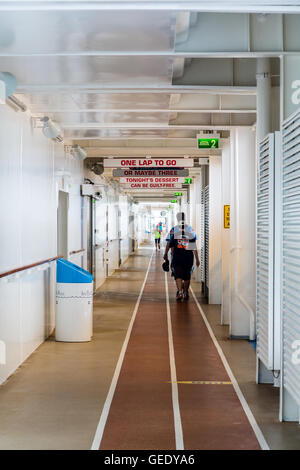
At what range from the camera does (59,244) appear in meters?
10.3

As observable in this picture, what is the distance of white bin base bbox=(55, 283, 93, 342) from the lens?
8.35 m

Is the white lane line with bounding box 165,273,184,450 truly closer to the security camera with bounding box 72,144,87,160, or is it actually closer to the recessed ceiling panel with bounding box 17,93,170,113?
the recessed ceiling panel with bounding box 17,93,170,113

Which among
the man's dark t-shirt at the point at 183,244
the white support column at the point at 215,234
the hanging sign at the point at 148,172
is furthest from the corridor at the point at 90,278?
the hanging sign at the point at 148,172

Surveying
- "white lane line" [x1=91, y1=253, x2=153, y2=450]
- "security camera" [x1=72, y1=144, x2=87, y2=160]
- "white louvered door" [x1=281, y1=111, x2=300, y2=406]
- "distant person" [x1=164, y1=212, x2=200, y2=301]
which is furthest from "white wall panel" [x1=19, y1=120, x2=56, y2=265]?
"distant person" [x1=164, y1=212, x2=200, y2=301]

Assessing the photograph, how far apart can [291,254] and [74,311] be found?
424 cm

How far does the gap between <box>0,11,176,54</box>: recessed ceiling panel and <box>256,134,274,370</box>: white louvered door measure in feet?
4.52

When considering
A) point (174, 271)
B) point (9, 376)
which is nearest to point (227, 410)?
point (9, 376)

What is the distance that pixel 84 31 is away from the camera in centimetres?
457

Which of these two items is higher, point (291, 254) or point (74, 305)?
point (291, 254)

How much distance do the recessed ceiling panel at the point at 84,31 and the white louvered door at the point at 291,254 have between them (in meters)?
1.20

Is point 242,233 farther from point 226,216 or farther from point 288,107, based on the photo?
point 288,107

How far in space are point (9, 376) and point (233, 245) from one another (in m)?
3.82

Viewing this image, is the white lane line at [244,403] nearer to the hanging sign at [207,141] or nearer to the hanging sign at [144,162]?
the hanging sign at [207,141]
